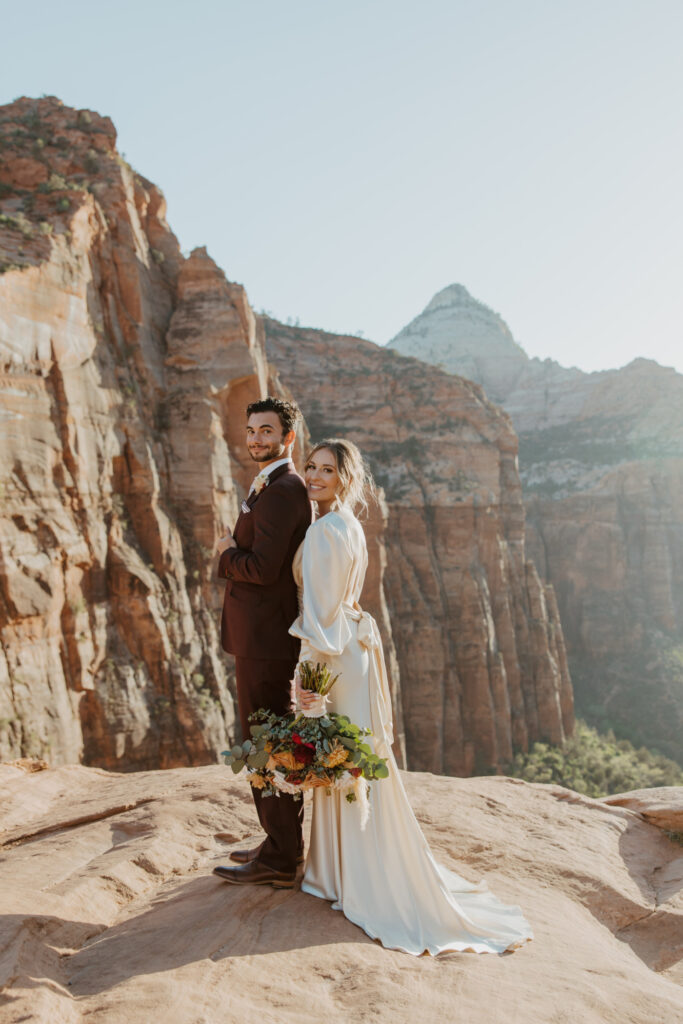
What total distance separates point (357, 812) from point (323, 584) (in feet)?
3.93

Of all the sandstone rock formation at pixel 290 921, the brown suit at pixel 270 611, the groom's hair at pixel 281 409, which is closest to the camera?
the sandstone rock formation at pixel 290 921

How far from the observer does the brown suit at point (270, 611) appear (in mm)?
3625

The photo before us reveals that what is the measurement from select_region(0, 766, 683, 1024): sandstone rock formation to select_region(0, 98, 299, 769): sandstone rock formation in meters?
5.70

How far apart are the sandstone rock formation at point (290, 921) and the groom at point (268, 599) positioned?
0.26 meters

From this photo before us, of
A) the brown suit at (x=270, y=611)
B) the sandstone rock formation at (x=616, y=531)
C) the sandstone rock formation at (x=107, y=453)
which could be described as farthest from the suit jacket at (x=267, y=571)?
the sandstone rock formation at (x=616, y=531)

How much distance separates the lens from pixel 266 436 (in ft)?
12.5

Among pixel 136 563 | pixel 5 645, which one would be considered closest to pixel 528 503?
Result: pixel 136 563

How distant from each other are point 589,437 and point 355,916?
72084 millimetres

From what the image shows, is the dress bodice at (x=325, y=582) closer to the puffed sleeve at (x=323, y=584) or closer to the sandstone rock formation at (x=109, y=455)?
the puffed sleeve at (x=323, y=584)

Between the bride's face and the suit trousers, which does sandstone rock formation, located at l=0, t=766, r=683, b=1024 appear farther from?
the bride's face

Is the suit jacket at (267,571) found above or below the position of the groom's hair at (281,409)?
below

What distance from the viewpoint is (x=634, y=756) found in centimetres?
3566

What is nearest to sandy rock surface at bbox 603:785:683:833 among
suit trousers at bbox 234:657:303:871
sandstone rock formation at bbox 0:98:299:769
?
suit trousers at bbox 234:657:303:871

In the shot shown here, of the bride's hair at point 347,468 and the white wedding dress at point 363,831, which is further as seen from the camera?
the bride's hair at point 347,468
